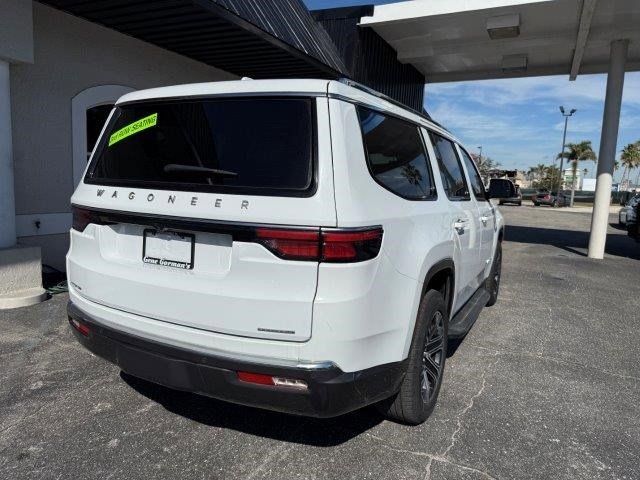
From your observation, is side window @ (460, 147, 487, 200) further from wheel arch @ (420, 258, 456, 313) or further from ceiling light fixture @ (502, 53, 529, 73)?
ceiling light fixture @ (502, 53, 529, 73)

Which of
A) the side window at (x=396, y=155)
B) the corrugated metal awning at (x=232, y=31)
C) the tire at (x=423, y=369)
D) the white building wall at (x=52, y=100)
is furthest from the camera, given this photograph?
the white building wall at (x=52, y=100)

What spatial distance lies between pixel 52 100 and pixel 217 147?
5320mm

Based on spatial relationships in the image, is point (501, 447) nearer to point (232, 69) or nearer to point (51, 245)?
point (51, 245)

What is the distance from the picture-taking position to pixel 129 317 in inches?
101

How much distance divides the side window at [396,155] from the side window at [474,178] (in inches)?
61.4

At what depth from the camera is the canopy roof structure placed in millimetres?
Answer: 9312

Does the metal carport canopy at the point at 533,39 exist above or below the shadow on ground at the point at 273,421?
above

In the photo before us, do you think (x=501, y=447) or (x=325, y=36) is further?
(x=325, y=36)

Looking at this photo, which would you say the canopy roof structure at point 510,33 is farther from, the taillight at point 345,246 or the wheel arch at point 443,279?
the taillight at point 345,246

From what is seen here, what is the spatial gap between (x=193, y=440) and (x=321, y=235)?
1.54m

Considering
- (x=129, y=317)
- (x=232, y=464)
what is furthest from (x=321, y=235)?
(x=232, y=464)

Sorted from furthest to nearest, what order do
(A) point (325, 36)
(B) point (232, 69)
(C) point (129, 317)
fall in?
(A) point (325, 36), (B) point (232, 69), (C) point (129, 317)

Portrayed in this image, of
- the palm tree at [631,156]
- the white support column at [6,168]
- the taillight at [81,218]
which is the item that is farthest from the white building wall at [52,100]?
the palm tree at [631,156]

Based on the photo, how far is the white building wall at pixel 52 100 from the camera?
632 cm
